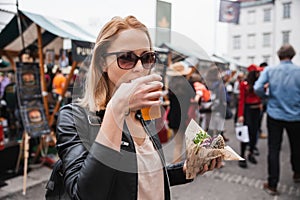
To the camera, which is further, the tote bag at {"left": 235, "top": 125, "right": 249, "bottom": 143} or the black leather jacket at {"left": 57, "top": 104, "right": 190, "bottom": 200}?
the tote bag at {"left": 235, "top": 125, "right": 249, "bottom": 143}

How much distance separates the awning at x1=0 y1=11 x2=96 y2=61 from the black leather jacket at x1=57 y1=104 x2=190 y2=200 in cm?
300

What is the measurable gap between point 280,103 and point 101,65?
3.27 m

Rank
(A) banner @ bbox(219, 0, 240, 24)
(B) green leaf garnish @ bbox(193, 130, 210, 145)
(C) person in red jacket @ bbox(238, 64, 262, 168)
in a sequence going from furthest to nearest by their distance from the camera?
(A) banner @ bbox(219, 0, 240, 24), (C) person in red jacket @ bbox(238, 64, 262, 168), (B) green leaf garnish @ bbox(193, 130, 210, 145)

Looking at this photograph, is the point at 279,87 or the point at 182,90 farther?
the point at 279,87

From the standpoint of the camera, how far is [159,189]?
1138 millimetres

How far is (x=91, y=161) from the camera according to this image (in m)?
0.77

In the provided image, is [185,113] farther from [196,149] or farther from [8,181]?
[8,181]

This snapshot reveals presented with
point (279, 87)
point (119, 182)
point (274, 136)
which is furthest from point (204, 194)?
point (119, 182)

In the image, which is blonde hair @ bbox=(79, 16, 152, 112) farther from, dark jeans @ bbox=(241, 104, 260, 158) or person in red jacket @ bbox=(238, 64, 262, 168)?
dark jeans @ bbox=(241, 104, 260, 158)

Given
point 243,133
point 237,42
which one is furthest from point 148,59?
point 237,42

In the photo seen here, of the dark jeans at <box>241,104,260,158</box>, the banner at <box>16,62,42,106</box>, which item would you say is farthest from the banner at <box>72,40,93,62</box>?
the dark jeans at <box>241,104,260,158</box>

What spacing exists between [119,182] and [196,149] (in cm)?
32

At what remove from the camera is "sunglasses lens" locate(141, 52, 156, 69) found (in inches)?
37.5

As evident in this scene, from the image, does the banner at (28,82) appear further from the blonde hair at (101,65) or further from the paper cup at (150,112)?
→ the paper cup at (150,112)
